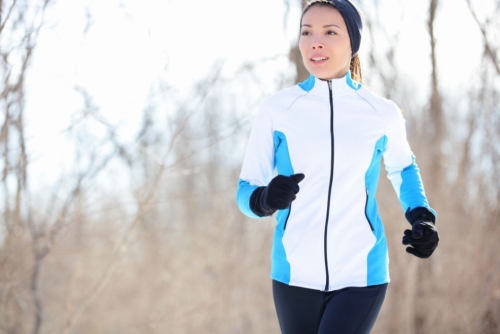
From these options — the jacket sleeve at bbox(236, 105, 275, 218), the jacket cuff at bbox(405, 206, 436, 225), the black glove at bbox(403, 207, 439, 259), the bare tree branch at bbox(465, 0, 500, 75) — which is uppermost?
the bare tree branch at bbox(465, 0, 500, 75)

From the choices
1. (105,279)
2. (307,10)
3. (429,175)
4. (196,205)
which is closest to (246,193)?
(307,10)

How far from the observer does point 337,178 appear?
80.9 inches

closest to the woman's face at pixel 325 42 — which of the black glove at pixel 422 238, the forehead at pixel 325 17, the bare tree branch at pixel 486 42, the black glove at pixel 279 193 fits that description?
the forehead at pixel 325 17

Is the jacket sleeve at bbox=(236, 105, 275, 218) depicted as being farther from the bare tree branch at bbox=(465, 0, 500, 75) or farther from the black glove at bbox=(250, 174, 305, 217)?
the bare tree branch at bbox=(465, 0, 500, 75)

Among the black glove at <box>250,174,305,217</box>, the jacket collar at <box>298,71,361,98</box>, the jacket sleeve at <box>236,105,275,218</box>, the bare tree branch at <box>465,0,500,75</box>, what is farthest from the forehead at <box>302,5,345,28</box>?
the bare tree branch at <box>465,0,500,75</box>

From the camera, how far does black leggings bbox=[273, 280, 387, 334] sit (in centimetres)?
200

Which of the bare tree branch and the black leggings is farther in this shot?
the bare tree branch

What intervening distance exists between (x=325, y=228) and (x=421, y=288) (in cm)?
534

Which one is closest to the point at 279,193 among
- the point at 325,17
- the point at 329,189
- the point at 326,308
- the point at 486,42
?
the point at 329,189

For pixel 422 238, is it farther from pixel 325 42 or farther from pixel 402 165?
pixel 325 42

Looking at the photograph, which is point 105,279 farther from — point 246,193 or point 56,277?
point 56,277

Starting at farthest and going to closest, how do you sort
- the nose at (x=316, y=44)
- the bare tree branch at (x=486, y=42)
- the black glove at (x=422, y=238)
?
the bare tree branch at (x=486, y=42), the nose at (x=316, y=44), the black glove at (x=422, y=238)

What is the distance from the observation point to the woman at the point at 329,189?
205 cm

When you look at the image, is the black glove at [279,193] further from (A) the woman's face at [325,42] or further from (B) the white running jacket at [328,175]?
(A) the woman's face at [325,42]
